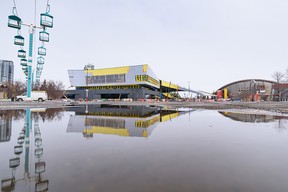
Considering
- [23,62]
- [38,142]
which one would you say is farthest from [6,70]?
[38,142]

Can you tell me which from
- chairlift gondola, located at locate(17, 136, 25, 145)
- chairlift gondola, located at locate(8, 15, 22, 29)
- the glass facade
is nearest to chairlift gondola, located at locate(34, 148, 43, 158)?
chairlift gondola, located at locate(17, 136, 25, 145)

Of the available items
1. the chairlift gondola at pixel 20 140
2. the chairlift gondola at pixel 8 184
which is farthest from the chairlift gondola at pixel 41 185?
the chairlift gondola at pixel 20 140

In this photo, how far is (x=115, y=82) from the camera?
7494 cm

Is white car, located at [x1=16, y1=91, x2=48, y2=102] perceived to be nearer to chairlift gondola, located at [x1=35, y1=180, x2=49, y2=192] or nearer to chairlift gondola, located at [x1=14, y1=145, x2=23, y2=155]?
chairlift gondola, located at [x1=14, y1=145, x2=23, y2=155]

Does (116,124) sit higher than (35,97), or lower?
lower

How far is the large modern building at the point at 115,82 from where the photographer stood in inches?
2758

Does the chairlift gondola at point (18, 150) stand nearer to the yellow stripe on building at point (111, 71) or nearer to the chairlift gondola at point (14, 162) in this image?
the chairlift gondola at point (14, 162)

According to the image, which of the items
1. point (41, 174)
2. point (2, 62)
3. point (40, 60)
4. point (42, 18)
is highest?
point (2, 62)

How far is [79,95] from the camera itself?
81.9 meters

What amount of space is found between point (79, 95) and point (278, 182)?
86.2m


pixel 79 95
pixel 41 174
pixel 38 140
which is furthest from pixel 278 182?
pixel 79 95

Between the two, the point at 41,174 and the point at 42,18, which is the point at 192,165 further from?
the point at 42,18

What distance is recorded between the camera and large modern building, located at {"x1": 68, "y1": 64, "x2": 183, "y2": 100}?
7006 cm

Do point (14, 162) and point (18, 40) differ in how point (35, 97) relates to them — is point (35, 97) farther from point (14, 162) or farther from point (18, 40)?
point (14, 162)
